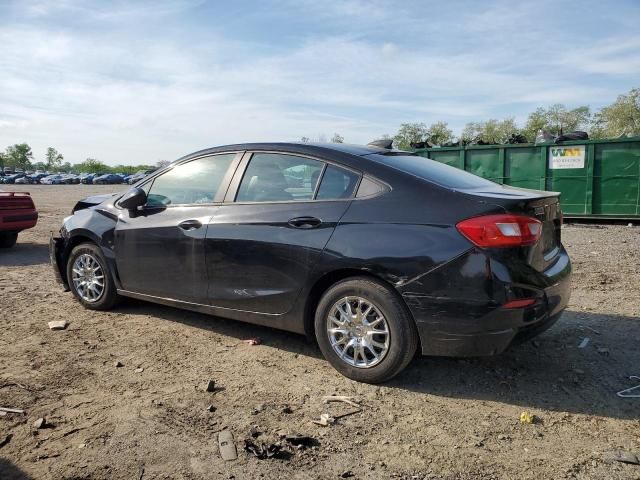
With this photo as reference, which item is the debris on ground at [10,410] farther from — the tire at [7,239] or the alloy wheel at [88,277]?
the tire at [7,239]

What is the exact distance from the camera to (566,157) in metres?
12.7

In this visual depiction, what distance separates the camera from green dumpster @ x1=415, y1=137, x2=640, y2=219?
39.9 ft

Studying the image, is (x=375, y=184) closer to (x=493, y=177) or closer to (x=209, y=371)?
(x=209, y=371)

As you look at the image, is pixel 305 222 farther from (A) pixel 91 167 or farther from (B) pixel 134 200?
(A) pixel 91 167

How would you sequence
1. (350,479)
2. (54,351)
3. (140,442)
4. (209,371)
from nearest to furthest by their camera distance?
(350,479)
(140,442)
(209,371)
(54,351)

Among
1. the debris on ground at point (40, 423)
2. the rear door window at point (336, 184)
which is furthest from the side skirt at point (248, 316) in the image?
the debris on ground at point (40, 423)

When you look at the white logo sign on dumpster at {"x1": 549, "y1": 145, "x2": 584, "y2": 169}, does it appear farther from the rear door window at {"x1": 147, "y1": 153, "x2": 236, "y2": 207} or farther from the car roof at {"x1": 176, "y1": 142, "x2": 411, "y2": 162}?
the rear door window at {"x1": 147, "y1": 153, "x2": 236, "y2": 207}

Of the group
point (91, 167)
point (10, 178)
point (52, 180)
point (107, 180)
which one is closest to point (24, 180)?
point (10, 178)

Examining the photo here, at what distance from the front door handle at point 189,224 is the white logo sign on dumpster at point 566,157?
11.1m

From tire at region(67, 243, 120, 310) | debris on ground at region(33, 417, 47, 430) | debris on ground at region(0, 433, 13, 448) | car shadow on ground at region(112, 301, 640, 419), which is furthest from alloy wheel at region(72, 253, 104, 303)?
debris on ground at region(0, 433, 13, 448)

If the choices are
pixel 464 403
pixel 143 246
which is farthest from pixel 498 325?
pixel 143 246

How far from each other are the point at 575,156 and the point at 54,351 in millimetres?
12268

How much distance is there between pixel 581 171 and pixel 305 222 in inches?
439

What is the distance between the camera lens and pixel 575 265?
729 cm
